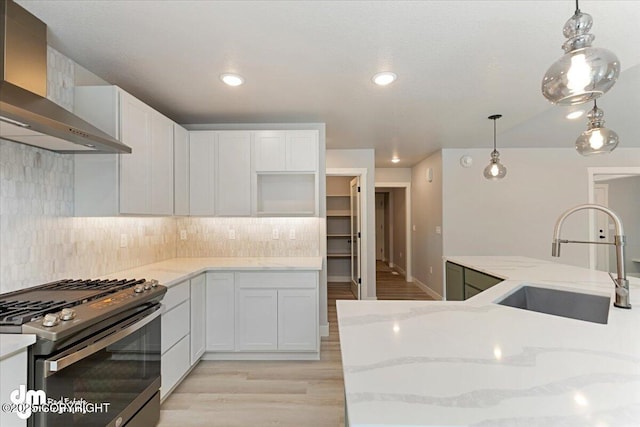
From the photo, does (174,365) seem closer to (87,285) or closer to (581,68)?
(87,285)

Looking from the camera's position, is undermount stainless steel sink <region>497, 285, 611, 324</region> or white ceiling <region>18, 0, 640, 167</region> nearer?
white ceiling <region>18, 0, 640, 167</region>

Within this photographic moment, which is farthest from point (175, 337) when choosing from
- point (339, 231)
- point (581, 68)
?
point (339, 231)

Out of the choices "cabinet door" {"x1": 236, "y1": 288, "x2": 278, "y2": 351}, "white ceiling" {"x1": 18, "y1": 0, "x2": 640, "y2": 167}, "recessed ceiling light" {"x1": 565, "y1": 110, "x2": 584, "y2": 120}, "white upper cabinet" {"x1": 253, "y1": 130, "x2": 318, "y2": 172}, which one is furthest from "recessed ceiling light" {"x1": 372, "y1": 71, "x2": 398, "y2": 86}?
"recessed ceiling light" {"x1": 565, "y1": 110, "x2": 584, "y2": 120}

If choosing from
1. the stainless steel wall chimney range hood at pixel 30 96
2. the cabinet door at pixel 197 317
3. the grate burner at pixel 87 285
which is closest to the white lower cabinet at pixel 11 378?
the grate burner at pixel 87 285

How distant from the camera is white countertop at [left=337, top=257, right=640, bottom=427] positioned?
25.4 inches

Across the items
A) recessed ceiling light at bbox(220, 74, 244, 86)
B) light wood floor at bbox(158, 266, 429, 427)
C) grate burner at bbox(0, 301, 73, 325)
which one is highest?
recessed ceiling light at bbox(220, 74, 244, 86)

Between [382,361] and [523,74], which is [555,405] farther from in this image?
[523,74]

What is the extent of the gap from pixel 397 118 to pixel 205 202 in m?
2.22

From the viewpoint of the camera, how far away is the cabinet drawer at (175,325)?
2251mm

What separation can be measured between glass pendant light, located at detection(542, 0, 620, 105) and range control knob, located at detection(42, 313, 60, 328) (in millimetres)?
2202

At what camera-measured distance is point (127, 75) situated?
235 centimetres

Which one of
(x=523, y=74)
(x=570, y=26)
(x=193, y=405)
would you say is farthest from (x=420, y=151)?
(x=193, y=405)

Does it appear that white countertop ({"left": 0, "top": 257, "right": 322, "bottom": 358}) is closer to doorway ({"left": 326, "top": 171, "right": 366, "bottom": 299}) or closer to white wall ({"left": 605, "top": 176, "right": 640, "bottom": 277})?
doorway ({"left": 326, "top": 171, "right": 366, "bottom": 299})

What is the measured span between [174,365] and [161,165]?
1.63m
